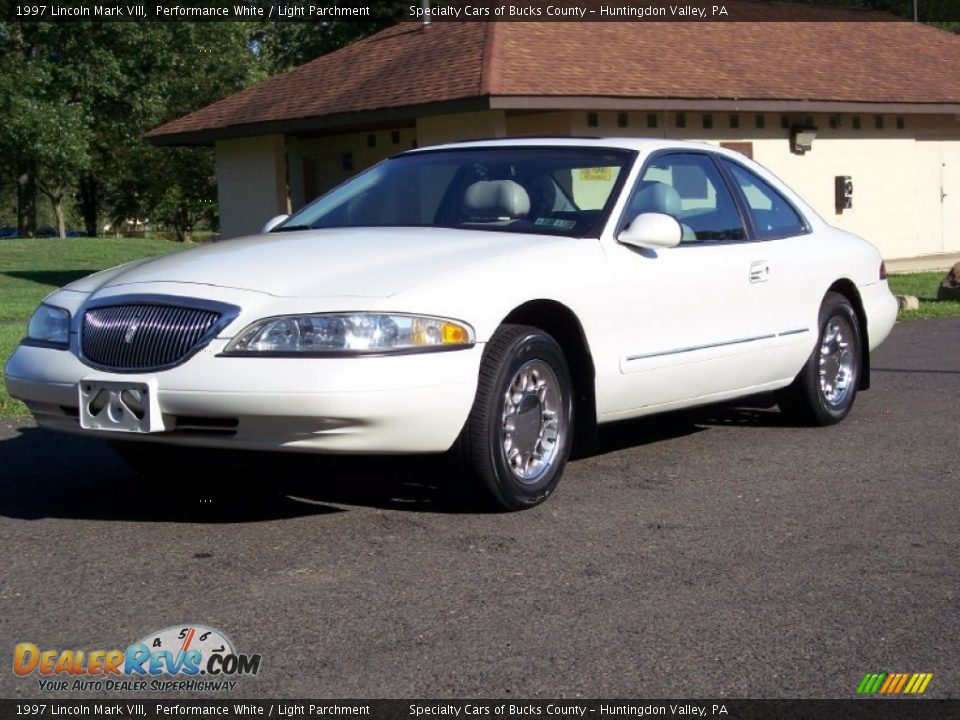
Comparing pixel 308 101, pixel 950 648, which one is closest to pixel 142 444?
pixel 950 648

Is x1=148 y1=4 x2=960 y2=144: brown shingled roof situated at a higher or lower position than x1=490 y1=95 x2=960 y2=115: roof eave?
higher

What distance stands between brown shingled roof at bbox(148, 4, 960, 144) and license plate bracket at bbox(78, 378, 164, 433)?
519 inches

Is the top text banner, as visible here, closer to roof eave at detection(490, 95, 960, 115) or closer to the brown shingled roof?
the brown shingled roof

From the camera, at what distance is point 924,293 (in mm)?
17609

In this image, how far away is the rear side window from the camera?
7602 millimetres

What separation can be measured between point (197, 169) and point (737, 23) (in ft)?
107

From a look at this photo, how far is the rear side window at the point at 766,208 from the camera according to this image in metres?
7.60

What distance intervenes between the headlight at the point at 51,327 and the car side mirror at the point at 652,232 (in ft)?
7.95

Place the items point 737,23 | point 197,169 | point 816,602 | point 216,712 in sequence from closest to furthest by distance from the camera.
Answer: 1. point 216,712
2. point 816,602
3. point 737,23
4. point 197,169

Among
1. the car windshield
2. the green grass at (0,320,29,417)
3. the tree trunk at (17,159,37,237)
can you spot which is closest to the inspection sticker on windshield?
the car windshield

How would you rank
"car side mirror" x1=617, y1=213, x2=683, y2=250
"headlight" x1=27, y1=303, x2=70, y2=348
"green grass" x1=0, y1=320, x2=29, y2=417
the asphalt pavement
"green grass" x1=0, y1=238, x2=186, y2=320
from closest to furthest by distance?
the asphalt pavement
"headlight" x1=27, y1=303, x2=70, y2=348
"car side mirror" x1=617, y1=213, x2=683, y2=250
"green grass" x1=0, y1=320, x2=29, y2=417
"green grass" x1=0, y1=238, x2=186, y2=320

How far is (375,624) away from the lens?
4.26m

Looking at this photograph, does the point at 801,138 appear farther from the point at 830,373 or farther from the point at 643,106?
the point at 830,373

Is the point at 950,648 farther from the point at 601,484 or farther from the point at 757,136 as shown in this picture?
the point at 757,136
